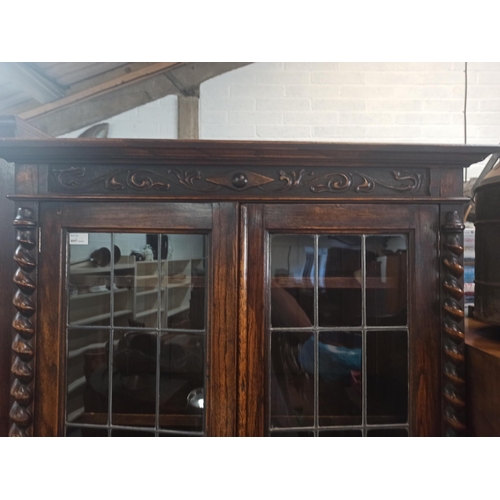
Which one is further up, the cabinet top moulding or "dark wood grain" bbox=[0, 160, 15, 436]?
the cabinet top moulding

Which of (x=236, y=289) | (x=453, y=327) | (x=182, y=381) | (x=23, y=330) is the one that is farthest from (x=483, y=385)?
(x=23, y=330)

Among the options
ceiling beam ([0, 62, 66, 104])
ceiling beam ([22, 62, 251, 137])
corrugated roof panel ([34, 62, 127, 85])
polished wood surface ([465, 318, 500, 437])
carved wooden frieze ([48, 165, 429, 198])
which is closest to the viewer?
polished wood surface ([465, 318, 500, 437])

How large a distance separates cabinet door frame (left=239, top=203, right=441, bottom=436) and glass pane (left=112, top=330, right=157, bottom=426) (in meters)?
0.25

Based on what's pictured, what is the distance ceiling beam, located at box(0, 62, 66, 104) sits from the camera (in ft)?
4.74

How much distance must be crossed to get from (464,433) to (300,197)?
724 millimetres

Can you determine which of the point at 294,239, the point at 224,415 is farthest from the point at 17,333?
the point at 294,239

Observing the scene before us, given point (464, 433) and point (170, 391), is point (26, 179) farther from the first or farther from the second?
point (464, 433)

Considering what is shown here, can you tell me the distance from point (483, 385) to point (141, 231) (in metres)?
0.92

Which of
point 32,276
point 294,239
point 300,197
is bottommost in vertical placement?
point 32,276

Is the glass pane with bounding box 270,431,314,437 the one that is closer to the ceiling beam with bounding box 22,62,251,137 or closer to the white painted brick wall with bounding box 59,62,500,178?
the white painted brick wall with bounding box 59,62,500,178

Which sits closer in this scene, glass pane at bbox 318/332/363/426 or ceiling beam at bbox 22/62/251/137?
glass pane at bbox 318/332/363/426

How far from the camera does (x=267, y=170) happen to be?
926 mm

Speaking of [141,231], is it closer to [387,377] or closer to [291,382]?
[291,382]

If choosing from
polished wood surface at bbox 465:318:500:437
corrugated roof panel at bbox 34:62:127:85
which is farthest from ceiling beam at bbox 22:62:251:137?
polished wood surface at bbox 465:318:500:437
